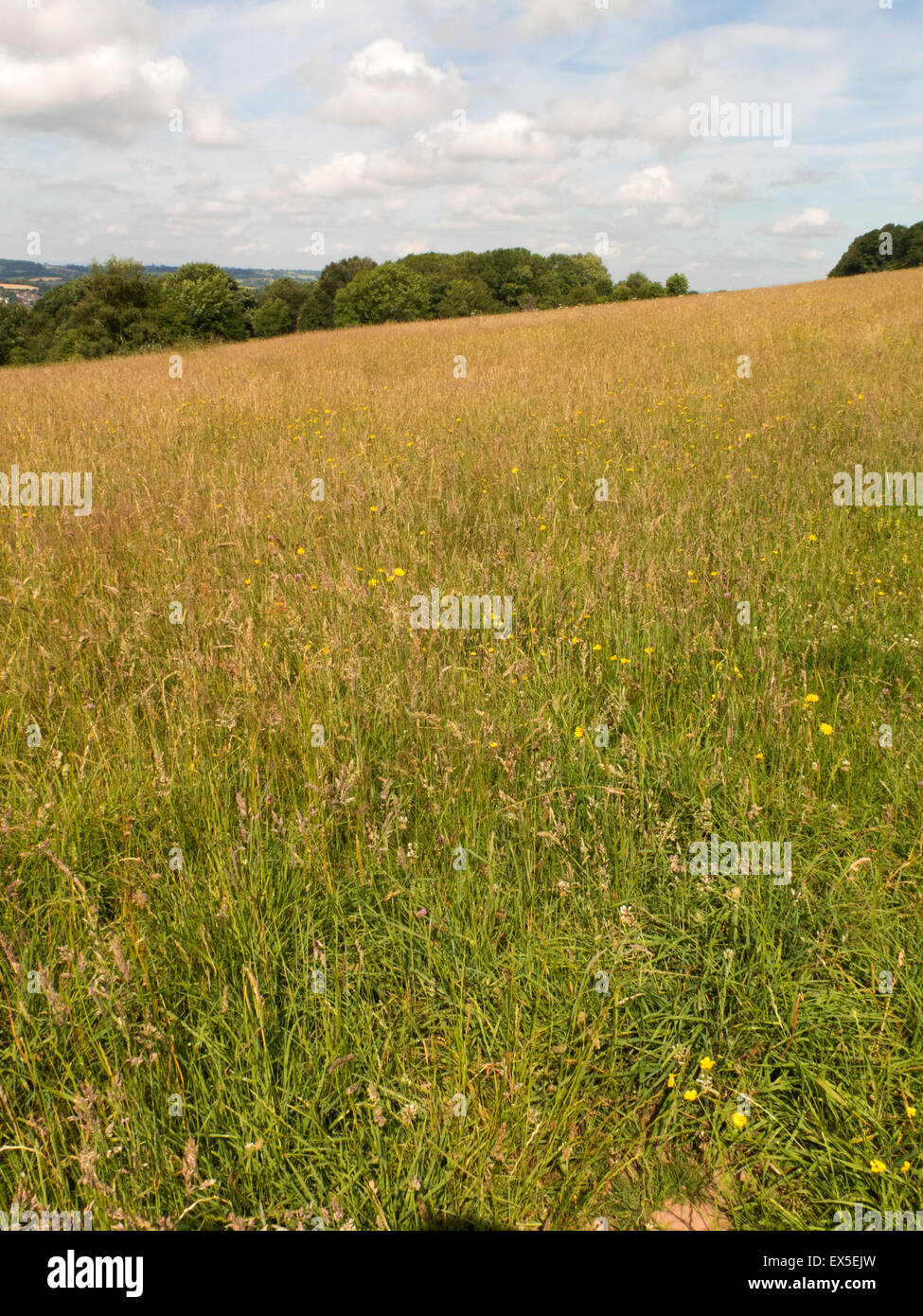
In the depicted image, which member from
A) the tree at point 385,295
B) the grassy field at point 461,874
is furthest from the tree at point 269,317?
the grassy field at point 461,874

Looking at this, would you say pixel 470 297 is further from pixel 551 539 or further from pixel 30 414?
pixel 551 539

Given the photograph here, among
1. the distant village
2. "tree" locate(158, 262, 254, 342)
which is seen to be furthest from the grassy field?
the distant village

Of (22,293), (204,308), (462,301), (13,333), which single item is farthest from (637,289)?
(22,293)

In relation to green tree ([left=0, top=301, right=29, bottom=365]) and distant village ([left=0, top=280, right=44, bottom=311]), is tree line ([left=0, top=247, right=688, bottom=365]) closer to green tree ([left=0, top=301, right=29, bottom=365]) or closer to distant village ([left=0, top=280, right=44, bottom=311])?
green tree ([left=0, top=301, right=29, bottom=365])

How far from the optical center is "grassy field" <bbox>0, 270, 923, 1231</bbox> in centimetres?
133

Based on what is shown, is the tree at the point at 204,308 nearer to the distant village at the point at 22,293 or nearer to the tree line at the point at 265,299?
the tree line at the point at 265,299

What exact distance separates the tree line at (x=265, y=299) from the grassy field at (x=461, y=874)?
2071 centimetres

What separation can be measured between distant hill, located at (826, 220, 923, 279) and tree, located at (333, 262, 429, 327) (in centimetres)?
3640

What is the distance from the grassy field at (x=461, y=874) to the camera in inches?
52.2

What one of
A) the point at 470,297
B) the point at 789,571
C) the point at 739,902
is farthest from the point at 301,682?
the point at 470,297

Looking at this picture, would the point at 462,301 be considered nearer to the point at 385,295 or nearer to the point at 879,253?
the point at 385,295

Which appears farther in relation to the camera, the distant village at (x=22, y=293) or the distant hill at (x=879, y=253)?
the distant village at (x=22, y=293)

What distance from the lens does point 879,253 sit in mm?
56562

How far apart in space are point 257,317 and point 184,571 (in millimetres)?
53085
